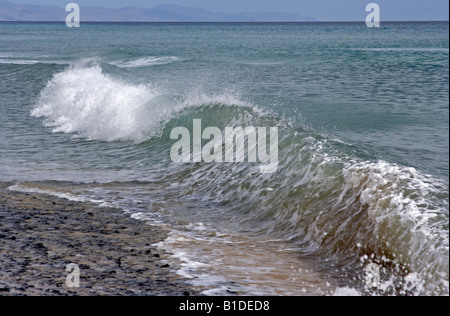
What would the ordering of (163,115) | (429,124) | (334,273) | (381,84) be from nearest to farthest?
(334,273)
(429,124)
(163,115)
(381,84)

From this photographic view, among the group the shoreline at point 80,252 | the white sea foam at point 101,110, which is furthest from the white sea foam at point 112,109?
the shoreline at point 80,252

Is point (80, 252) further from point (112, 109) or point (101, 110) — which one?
point (101, 110)

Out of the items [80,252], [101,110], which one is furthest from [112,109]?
[80,252]

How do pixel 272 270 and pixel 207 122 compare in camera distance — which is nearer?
pixel 272 270

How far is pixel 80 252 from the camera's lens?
6.01 m

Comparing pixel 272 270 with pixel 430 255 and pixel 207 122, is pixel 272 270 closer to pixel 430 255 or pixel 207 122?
pixel 430 255

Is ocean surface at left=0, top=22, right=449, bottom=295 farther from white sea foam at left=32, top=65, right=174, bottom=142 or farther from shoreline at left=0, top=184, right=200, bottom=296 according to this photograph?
shoreline at left=0, top=184, right=200, bottom=296

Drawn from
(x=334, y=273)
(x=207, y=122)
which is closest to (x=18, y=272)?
(x=334, y=273)

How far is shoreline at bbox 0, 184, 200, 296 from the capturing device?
5.04 m

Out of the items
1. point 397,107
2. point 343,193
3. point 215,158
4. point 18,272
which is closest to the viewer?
point 18,272

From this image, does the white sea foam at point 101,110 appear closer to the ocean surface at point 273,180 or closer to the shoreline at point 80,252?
the ocean surface at point 273,180

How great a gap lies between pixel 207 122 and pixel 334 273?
8.12 meters

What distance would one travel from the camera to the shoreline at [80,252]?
16.5ft
